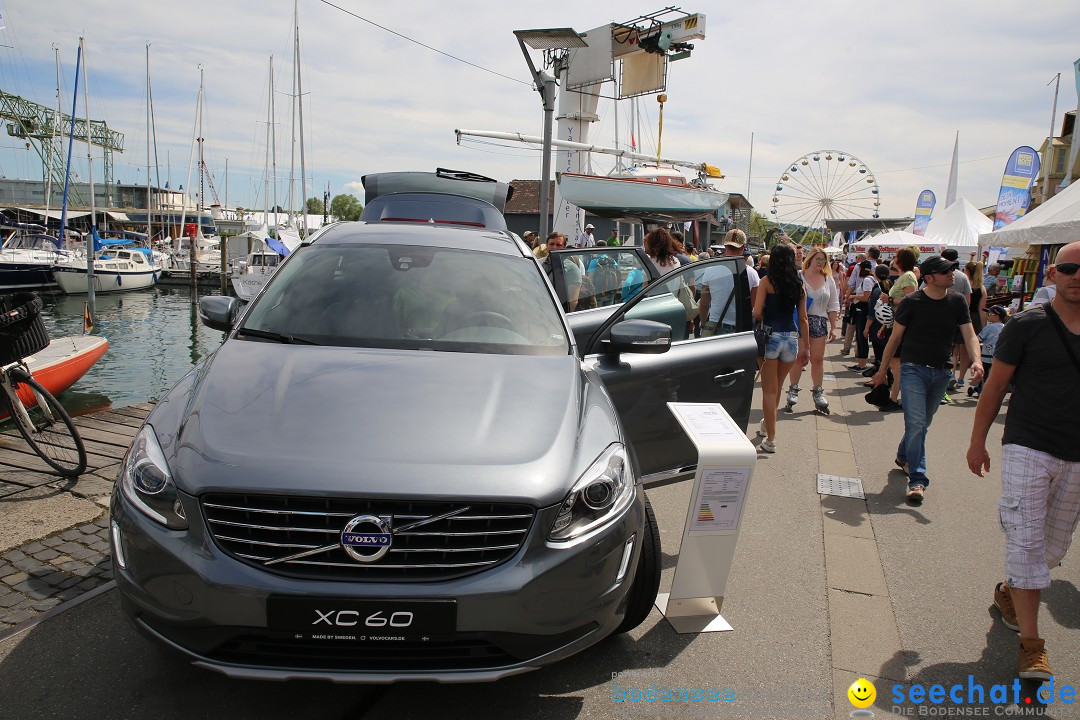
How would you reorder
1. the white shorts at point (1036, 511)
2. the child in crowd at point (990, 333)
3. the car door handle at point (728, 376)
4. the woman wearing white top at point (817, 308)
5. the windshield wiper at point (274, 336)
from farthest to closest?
1. the child in crowd at point (990, 333)
2. the woman wearing white top at point (817, 308)
3. the car door handle at point (728, 376)
4. the windshield wiper at point (274, 336)
5. the white shorts at point (1036, 511)

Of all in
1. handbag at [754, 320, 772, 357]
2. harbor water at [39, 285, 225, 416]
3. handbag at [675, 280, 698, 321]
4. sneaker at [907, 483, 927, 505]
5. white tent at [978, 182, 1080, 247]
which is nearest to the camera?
handbag at [675, 280, 698, 321]

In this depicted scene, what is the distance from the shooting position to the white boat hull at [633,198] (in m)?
23.9

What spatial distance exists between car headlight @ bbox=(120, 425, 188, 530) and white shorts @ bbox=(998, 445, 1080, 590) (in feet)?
10.9

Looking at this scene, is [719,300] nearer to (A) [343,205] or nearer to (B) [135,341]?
(B) [135,341]

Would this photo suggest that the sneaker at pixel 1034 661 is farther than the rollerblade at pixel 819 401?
No

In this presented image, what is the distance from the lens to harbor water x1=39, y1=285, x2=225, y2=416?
14266 mm

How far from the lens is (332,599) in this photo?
7.63 ft

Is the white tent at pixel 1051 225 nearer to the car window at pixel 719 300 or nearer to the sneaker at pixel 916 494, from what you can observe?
the sneaker at pixel 916 494

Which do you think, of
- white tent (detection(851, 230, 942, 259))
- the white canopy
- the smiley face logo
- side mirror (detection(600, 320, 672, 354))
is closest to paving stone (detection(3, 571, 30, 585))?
side mirror (detection(600, 320, 672, 354))

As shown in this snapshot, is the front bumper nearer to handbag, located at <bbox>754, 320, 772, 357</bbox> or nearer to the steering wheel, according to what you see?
the steering wheel

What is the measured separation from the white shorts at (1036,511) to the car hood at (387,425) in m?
1.83

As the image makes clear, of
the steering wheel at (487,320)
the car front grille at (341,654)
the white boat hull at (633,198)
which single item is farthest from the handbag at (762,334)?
the white boat hull at (633,198)

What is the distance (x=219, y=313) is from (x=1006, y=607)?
414 centimetres

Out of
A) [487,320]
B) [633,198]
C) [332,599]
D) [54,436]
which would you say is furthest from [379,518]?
[633,198]
